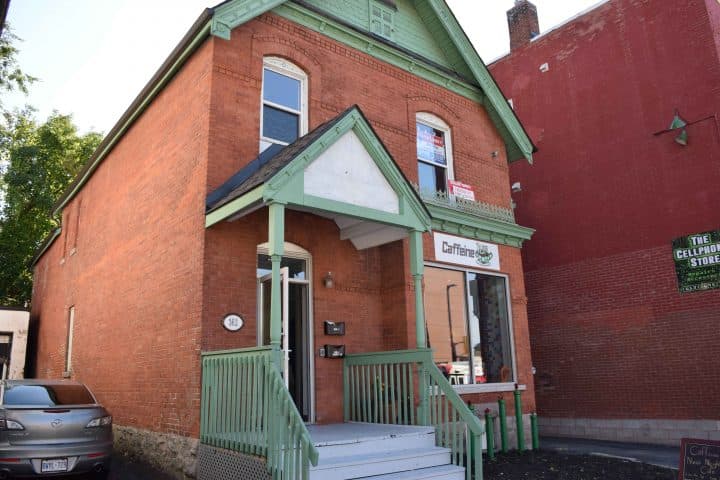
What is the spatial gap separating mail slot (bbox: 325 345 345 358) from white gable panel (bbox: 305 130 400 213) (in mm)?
2419

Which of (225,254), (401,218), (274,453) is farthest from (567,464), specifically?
(225,254)

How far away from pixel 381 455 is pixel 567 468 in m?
3.97

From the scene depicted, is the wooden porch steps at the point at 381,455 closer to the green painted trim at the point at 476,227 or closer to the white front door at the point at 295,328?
the white front door at the point at 295,328

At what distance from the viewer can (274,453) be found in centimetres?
598

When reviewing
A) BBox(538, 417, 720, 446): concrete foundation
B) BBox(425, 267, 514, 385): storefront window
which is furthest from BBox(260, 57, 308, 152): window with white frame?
BBox(538, 417, 720, 446): concrete foundation

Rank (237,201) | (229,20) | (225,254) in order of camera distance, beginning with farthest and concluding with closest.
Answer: (229,20), (225,254), (237,201)

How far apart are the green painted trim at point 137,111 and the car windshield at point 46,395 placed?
5.32 m

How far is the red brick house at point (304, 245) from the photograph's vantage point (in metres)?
7.39

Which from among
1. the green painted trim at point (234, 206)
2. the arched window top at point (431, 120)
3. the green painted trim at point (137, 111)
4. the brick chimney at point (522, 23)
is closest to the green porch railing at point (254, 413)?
the green painted trim at point (234, 206)

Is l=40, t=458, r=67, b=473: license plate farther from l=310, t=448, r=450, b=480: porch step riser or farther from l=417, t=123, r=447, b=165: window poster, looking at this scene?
l=417, t=123, r=447, b=165: window poster

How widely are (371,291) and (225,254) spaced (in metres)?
2.82

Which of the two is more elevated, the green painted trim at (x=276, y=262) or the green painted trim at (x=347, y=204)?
the green painted trim at (x=347, y=204)

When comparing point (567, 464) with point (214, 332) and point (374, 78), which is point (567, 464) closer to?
point (214, 332)

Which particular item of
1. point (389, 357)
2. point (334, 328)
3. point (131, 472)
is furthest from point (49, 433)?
point (389, 357)
